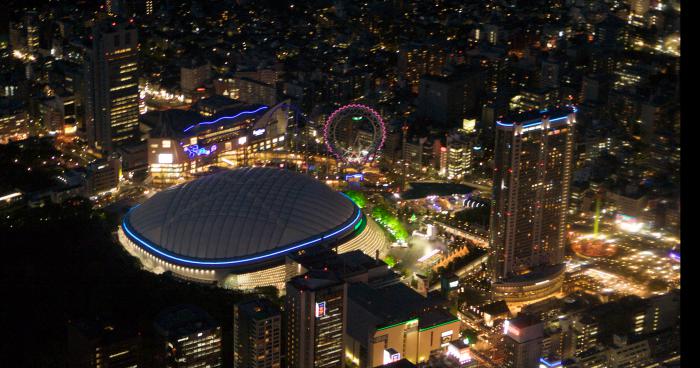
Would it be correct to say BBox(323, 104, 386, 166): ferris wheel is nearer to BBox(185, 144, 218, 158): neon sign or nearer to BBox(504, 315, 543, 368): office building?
BBox(185, 144, 218, 158): neon sign

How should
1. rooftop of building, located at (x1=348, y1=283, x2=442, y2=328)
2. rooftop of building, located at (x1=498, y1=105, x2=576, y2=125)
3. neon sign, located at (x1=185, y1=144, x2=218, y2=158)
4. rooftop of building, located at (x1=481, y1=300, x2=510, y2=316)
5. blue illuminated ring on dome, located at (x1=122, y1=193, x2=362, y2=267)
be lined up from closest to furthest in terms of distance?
rooftop of building, located at (x1=348, y1=283, x2=442, y2=328), rooftop of building, located at (x1=481, y1=300, x2=510, y2=316), rooftop of building, located at (x1=498, y1=105, x2=576, y2=125), blue illuminated ring on dome, located at (x1=122, y1=193, x2=362, y2=267), neon sign, located at (x1=185, y1=144, x2=218, y2=158)

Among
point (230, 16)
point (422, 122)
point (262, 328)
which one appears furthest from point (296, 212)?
point (230, 16)

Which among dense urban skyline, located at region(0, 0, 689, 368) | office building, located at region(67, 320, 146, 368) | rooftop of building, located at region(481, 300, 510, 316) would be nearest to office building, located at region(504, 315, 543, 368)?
dense urban skyline, located at region(0, 0, 689, 368)

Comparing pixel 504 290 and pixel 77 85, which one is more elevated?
pixel 77 85

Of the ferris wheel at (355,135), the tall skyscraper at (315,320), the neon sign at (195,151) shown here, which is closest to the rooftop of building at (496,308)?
the tall skyscraper at (315,320)

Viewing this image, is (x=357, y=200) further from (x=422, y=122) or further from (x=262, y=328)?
(x=262, y=328)

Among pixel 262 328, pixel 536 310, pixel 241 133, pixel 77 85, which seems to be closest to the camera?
pixel 262 328

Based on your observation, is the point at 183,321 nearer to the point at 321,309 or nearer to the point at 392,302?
the point at 321,309
